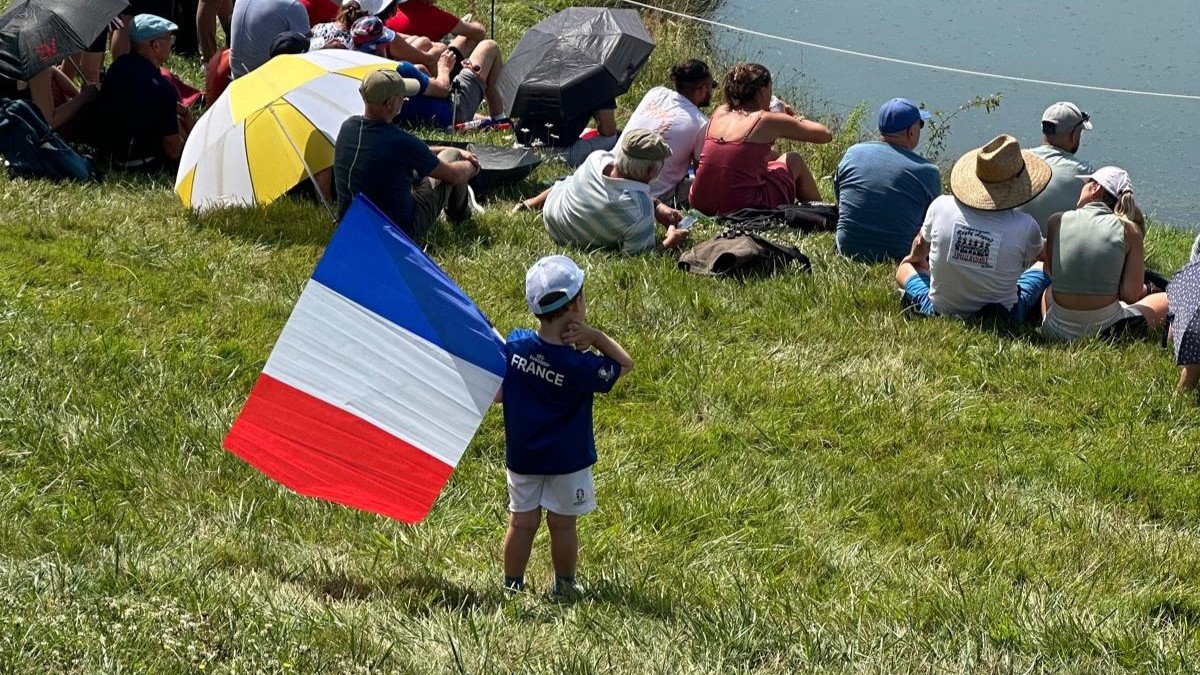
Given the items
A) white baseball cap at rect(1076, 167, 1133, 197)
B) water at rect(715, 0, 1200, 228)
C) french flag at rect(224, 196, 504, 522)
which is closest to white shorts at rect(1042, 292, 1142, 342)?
white baseball cap at rect(1076, 167, 1133, 197)

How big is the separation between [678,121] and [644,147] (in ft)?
4.71

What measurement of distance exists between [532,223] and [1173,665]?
5.25 meters

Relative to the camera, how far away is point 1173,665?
4.12 metres

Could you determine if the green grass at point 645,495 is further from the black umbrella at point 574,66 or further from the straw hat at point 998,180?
the black umbrella at point 574,66

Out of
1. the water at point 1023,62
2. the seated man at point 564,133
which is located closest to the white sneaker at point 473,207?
the seated man at point 564,133

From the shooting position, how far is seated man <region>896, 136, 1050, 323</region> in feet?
23.8

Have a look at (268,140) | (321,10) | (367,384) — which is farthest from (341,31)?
(367,384)

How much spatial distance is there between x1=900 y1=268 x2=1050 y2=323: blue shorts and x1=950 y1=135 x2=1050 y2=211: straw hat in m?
0.46

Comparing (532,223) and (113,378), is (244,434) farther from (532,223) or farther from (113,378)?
(532,223)

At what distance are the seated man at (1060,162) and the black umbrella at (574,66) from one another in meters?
3.19

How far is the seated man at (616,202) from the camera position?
8.08 metres

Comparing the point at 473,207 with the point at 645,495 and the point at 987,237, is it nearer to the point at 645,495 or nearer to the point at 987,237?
the point at 987,237

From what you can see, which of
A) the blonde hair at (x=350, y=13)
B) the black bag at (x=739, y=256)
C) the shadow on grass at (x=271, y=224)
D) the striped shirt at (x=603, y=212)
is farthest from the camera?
the blonde hair at (x=350, y=13)

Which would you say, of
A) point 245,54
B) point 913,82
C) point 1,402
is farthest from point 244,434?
point 913,82
